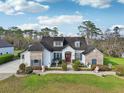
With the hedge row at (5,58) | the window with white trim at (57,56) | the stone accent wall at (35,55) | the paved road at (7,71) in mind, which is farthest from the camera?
the hedge row at (5,58)

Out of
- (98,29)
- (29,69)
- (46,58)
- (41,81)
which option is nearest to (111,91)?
(41,81)

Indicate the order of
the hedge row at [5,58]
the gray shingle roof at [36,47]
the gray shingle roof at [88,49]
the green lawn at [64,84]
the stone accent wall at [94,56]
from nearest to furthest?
the green lawn at [64,84] → the gray shingle roof at [36,47] → the stone accent wall at [94,56] → the gray shingle roof at [88,49] → the hedge row at [5,58]

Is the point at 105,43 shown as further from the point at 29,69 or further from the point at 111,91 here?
the point at 111,91

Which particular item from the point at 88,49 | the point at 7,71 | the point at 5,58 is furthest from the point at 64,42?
the point at 7,71

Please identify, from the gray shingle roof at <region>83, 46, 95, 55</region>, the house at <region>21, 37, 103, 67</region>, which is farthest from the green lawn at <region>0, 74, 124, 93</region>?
the gray shingle roof at <region>83, 46, 95, 55</region>

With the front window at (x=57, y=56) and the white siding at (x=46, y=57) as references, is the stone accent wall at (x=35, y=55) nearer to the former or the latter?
Answer: the white siding at (x=46, y=57)

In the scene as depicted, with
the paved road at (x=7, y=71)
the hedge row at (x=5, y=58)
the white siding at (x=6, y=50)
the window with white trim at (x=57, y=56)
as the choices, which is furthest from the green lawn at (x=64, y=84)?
the white siding at (x=6, y=50)

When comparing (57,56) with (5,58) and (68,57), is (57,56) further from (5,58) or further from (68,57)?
(5,58)

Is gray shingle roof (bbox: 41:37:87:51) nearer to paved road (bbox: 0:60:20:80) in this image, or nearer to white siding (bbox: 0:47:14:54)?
paved road (bbox: 0:60:20:80)
